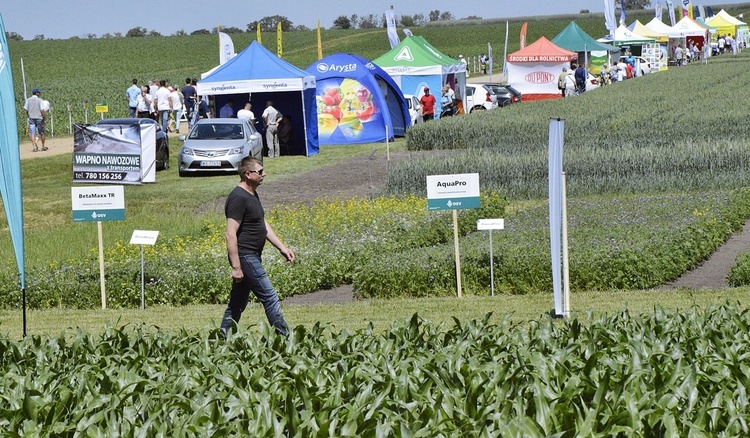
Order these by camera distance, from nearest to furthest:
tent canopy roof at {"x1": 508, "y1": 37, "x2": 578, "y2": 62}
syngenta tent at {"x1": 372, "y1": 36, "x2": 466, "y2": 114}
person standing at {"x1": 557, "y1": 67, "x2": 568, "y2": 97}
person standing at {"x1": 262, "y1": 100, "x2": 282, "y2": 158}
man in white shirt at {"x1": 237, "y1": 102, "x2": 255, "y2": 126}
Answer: man in white shirt at {"x1": 237, "y1": 102, "x2": 255, "y2": 126}
person standing at {"x1": 262, "y1": 100, "x2": 282, "y2": 158}
syngenta tent at {"x1": 372, "y1": 36, "x2": 466, "y2": 114}
person standing at {"x1": 557, "y1": 67, "x2": 568, "y2": 97}
tent canopy roof at {"x1": 508, "y1": 37, "x2": 578, "y2": 62}

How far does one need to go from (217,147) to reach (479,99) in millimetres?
19744

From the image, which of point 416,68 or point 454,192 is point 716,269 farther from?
point 416,68

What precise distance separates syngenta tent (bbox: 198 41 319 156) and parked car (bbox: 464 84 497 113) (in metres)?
13.3

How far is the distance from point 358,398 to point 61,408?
1.72 meters

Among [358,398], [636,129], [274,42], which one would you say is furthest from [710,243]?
[274,42]

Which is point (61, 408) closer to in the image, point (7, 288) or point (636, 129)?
point (7, 288)

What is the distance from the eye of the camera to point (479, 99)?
148 feet

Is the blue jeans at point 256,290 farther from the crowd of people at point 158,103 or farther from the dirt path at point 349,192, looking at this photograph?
the crowd of people at point 158,103

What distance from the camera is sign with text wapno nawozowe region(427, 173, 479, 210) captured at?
14547mm

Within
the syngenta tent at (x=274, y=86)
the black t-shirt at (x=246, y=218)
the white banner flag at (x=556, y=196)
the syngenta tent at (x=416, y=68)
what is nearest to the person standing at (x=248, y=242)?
the black t-shirt at (x=246, y=218)

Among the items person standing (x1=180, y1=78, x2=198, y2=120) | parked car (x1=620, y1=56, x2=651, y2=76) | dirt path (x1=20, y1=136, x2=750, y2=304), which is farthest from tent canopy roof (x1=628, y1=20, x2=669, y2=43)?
dirt path (x1=20, y1=136, x2=750, y2=304)

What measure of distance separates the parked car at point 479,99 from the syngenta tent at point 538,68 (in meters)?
5.32

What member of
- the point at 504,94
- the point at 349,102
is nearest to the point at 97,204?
the point at 349,102

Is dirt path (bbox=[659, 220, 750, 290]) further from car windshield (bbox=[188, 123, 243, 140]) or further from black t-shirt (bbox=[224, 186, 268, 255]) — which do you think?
car windshield (bbox=[188, 123, 243, 140])
